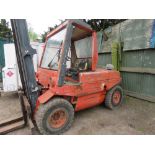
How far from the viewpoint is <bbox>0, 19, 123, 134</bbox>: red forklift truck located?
2705 mm

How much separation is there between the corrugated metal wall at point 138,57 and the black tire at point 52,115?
10.1 feet

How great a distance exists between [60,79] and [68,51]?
0.64 metres

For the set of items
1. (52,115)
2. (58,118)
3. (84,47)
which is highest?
(84,47)

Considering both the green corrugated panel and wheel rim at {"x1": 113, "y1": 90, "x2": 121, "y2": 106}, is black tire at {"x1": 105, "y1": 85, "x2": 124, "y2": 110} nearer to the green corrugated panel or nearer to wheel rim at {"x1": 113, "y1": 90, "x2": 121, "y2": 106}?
wheel rim at {"x1": 113, "y1": 90, "x2": 121, "y2": 106}

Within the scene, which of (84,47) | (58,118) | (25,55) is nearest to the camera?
(25,55)

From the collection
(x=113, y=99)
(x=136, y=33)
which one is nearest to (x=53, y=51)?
(x=113, y=99)

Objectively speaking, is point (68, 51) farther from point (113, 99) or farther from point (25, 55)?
point (113, 99)

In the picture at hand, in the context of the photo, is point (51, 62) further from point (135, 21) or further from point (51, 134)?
point (135, 21)

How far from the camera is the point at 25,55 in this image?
2750 mm

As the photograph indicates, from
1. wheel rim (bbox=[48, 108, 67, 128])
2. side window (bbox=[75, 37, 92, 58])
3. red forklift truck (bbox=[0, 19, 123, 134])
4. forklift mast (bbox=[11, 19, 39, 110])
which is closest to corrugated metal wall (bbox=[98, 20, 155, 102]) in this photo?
red forklift truck (bbox=[0, 19, 123, 134])

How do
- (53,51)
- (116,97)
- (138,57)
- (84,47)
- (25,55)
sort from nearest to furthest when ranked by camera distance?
(25,55) → (53,51) → (84,47) → (116,97) → (138,57)

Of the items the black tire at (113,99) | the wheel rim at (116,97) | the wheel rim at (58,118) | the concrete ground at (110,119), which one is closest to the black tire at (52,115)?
the wheel rim at (58,118)

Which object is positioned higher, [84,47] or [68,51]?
[84,47]

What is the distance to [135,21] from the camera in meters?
4.94
